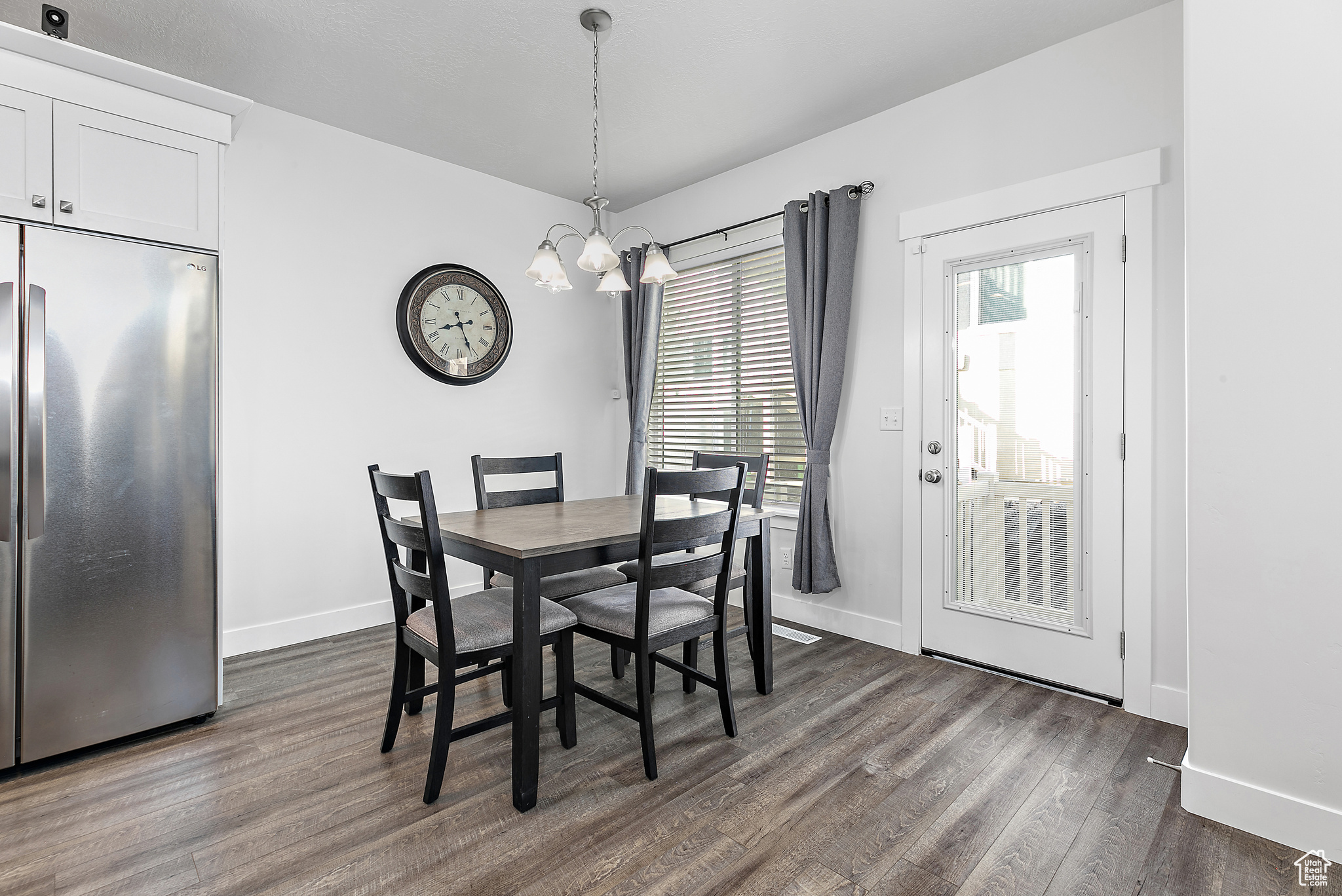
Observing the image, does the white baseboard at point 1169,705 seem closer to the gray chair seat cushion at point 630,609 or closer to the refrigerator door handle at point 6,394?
the gray chair seat cushion at point 630,609

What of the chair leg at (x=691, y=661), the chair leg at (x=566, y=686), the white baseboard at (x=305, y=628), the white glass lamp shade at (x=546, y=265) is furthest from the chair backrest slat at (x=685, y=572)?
the white baseboard at (x=305, y=628)

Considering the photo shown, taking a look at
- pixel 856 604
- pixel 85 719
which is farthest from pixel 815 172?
pixel 85 719

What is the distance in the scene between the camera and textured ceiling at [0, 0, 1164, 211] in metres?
2.44

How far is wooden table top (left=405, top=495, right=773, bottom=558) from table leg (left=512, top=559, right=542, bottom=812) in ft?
0.31

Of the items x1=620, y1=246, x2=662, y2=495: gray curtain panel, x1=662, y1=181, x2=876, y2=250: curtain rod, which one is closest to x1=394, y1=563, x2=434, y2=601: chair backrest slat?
x1=620, y1=246, x2=662, y2=495: gray curtain panel

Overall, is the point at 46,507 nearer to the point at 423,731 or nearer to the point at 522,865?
the point at 423,731

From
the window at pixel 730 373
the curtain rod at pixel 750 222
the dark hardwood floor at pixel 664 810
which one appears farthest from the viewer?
the window at pixel 730 373

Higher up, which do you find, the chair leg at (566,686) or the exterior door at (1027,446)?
the exterior door at (1027,446)

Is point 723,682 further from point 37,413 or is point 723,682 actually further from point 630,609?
point 37,413

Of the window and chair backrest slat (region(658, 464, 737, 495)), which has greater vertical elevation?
the window

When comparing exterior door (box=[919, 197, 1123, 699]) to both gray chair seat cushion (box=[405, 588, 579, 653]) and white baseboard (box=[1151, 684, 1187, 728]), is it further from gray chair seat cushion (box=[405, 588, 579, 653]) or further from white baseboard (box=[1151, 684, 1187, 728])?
gray chair seat cushion (box=[405, 588, 579, 653])

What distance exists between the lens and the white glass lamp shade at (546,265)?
2.38m

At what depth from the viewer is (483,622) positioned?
2.02m

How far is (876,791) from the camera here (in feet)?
6.30
